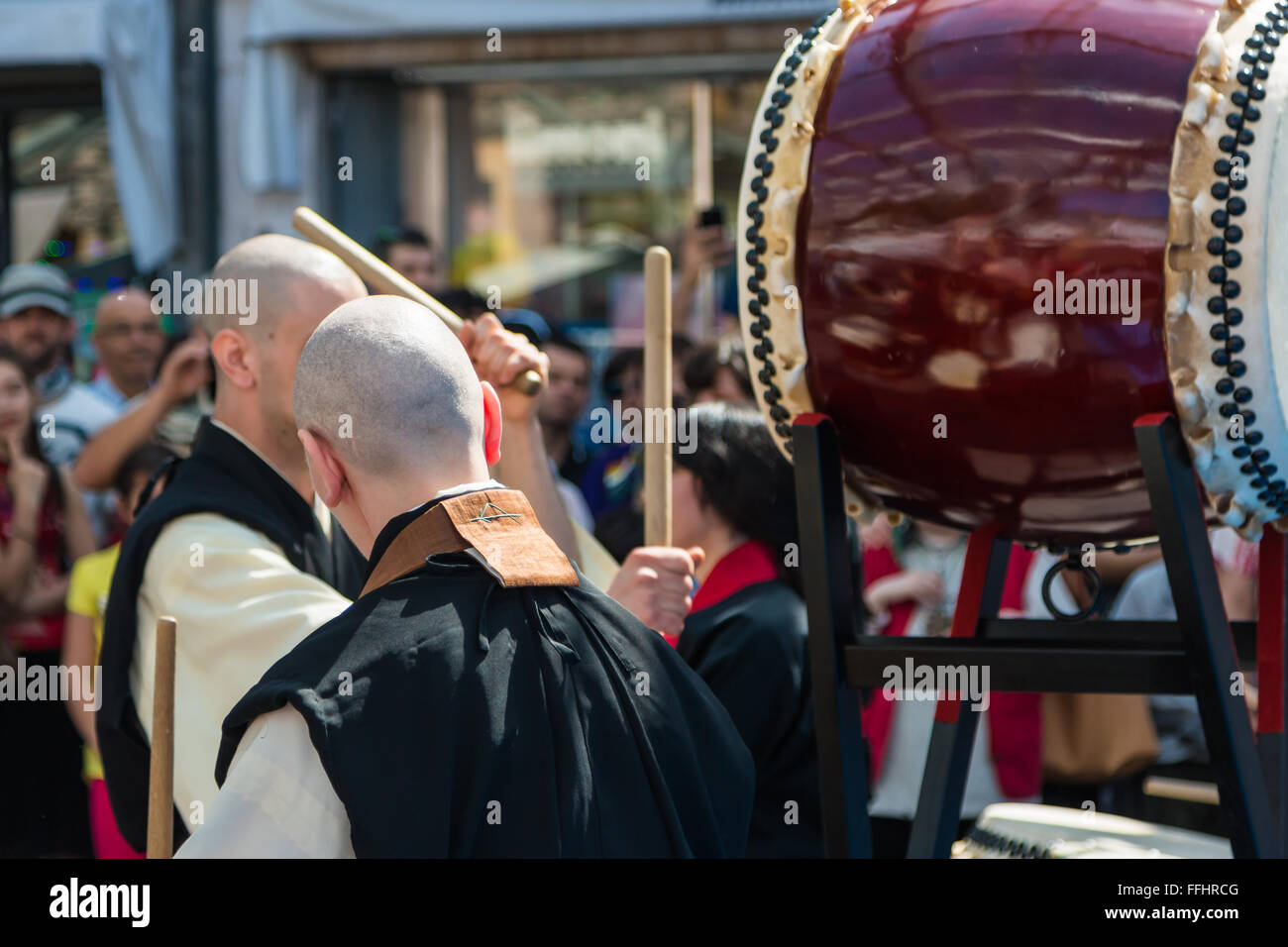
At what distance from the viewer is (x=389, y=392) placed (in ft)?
5.41

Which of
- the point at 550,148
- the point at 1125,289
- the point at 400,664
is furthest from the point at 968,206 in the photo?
the point at 550,148

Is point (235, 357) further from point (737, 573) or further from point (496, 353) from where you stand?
point (737, 573)

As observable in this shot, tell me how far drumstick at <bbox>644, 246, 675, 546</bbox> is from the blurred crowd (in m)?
0.62

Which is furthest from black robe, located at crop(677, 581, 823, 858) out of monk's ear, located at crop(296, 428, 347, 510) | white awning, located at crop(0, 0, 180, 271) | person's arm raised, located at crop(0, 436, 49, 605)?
white awning, located at crop(0, 0, 180, 271)

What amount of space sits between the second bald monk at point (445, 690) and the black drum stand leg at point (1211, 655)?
599 mm

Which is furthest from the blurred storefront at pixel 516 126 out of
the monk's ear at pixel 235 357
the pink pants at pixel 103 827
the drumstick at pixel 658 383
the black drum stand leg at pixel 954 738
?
the black drum stand leg at pixel 954 738

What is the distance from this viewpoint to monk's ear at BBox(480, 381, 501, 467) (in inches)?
71.2

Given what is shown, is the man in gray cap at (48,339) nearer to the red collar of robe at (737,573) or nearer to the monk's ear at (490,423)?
the red collar of robe at (737,573)

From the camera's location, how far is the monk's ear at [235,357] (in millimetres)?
2557

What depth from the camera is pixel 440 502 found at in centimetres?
162

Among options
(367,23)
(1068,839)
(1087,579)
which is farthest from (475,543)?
(367,23)

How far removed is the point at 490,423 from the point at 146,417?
2.65 m

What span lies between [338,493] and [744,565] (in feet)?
5.09
